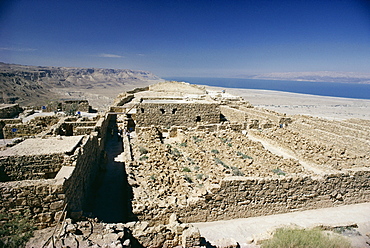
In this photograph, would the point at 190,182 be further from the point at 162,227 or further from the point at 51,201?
the point at 51,201

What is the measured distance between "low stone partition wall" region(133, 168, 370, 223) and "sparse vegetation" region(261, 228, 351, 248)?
4.67 ft

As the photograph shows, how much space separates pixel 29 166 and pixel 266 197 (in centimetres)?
600

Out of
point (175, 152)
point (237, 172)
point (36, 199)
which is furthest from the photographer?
point (175, 152)

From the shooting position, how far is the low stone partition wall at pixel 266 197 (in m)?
5.93

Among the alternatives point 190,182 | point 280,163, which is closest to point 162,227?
point 190,182

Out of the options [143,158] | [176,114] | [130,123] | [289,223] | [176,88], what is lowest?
[289,223]

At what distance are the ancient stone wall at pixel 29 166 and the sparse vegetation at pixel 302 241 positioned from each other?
489 centimetres

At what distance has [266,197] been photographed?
6.57 meters

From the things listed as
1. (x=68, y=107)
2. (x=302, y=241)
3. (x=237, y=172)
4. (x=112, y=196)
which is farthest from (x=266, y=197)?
(x=68, y=107)

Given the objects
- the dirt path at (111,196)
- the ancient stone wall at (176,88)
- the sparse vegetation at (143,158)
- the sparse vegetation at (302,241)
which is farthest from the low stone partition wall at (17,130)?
the ancient stone wall at (176,88)

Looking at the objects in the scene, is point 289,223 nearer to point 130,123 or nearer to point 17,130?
point 130,123

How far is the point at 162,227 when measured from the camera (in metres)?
4.64

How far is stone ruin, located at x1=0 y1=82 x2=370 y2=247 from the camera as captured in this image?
4.45 metres

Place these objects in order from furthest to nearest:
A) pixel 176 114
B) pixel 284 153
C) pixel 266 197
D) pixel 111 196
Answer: pixel 176 114
pixel 284 153
pixel 111 196
pixel 266 197
